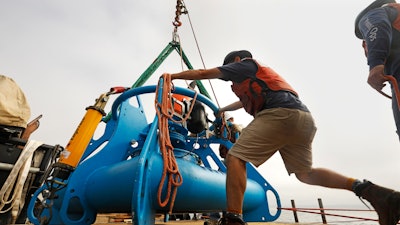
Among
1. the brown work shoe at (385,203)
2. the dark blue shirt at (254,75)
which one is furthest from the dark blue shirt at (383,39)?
the brown work shoe at (385,203)

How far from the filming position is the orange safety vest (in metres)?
2.04

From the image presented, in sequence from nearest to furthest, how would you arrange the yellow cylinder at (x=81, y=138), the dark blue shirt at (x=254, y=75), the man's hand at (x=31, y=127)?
1. the dark blue shirt at (x=254, y=75)
2. the yellow cylinder at (x=81, y=138)
3. the man's hand at (x=31, y=127)

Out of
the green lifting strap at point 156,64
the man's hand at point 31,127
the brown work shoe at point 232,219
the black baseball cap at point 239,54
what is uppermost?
the green lifting strap at point 156,64

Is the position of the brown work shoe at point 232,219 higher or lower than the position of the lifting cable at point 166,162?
lower

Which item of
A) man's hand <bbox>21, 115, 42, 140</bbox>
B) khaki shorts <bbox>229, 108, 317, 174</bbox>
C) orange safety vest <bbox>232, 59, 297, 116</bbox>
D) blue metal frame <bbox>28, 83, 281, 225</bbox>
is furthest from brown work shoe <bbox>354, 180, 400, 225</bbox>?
man's hand <bbox>21, 115, 42, 140</bbox>

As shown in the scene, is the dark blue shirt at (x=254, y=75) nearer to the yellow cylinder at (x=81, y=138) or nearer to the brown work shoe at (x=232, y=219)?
the brown work shoe at (x=232, y=219)

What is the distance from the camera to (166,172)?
1.77 meters

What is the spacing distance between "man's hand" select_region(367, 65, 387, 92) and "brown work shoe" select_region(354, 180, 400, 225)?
761mm

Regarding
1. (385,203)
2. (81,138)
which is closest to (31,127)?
(81,138)

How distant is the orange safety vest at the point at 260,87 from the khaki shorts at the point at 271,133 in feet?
0.49

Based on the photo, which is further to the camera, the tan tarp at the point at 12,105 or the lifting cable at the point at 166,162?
the tan tarp at the point at 12,105

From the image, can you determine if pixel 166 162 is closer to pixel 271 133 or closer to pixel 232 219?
pixel 232 219

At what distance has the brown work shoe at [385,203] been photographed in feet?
5.42

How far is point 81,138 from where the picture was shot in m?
2.29
